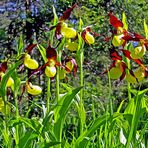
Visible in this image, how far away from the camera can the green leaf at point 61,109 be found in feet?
5.22

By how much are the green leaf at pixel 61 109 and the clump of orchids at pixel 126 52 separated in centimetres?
21

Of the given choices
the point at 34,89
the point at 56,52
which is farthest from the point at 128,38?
the point at 34,89

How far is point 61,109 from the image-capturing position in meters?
1.63

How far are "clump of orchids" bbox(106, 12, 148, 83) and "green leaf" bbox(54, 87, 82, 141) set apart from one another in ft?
0.68

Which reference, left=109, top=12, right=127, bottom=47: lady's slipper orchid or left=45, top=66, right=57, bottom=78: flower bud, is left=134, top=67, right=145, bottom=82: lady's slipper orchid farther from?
left=45, top=66, right=57, bottom=78: flower bud

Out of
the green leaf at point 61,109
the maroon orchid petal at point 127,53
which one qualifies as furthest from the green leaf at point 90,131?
the maroon orchid petal at point 127,53

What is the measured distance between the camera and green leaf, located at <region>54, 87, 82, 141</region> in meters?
1.59

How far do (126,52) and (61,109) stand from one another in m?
0.29

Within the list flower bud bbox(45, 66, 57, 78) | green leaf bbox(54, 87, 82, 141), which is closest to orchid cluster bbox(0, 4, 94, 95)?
flower bud bbox(45, 66, 57, 78)

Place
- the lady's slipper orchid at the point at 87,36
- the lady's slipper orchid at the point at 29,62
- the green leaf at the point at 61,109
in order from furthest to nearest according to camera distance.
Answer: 1. the lady's slipper orchid at the point at 87,36
2. the lady's slipper orchid at the point at 29,62
3. the green leaf at the point at 61,109

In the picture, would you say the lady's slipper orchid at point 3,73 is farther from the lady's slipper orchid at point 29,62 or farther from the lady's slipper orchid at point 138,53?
the lady's slipper orchid at point 138,53

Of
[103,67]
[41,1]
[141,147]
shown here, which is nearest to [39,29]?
[41,1]

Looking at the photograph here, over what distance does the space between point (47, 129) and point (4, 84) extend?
8.3 inches

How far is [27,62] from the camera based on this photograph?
5.56 feet
